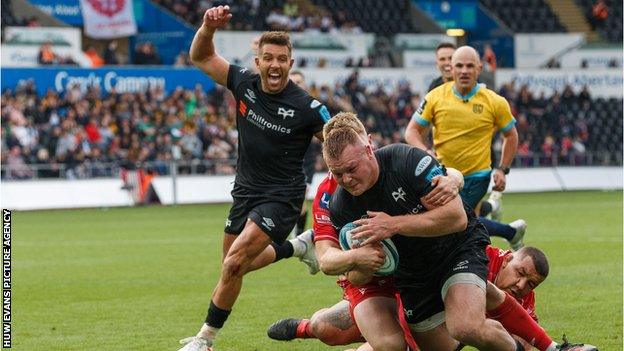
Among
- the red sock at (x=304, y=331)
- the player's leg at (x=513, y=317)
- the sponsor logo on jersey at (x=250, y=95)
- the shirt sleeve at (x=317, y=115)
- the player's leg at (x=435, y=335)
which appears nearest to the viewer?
the player's leg at (x=435, y=335)

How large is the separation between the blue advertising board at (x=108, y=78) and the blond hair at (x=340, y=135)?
79.5 feet

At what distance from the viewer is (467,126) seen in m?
12.7

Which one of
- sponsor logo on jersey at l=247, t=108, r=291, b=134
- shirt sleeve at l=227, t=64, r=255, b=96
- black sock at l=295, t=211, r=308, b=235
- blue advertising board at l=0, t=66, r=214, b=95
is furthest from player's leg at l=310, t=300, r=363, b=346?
blue advertising board at l=0, t=66, r=214, b=95

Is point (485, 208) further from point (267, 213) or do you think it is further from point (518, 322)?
point (518, 322)

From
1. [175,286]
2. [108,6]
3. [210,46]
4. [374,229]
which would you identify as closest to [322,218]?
[374,229]

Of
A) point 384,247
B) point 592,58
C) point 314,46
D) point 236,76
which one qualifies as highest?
point 236,76

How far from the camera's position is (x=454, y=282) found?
747cm

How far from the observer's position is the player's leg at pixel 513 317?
8.01 metres

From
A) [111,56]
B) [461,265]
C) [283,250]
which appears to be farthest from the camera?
[111,56]

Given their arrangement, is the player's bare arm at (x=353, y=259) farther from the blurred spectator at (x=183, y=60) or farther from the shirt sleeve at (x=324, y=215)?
the blurred spectator at (x=183, y=60)

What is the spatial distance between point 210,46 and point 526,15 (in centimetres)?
3572

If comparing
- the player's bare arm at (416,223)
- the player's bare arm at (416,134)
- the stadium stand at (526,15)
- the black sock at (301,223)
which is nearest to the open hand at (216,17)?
the player's bare arm at (416,223)

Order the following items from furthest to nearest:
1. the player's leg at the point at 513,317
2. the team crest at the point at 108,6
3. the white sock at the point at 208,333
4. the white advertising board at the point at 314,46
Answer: the white advertising board at the point at 314,46
the team crest at the point at 108,6
the white sock at the point at 208,333
the player's leg at the point at 513,317

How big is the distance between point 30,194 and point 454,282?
21423 millimetres
